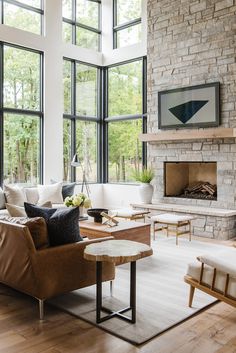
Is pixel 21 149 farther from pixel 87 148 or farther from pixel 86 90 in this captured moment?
pixel 86 90

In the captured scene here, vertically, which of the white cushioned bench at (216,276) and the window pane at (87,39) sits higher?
Answer: the window pane at (87,39)

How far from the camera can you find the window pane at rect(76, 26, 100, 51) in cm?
927

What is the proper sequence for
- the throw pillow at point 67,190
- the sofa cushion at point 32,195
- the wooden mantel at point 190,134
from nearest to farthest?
the wooden mantel at point 190,134, the sofa cushion at point 32,195, the throw pillow at point 67,190

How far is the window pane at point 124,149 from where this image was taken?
29.4 ft

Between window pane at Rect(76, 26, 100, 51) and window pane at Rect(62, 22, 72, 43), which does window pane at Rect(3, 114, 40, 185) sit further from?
window pane at Rect(76, 26, 100, 51)

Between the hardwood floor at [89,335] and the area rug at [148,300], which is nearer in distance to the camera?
the hardwood floor at [89,335]

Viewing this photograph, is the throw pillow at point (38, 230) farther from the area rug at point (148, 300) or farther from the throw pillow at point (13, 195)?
the throw pillow at point (13, 195)

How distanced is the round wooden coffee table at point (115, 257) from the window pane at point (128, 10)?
703 centimetres

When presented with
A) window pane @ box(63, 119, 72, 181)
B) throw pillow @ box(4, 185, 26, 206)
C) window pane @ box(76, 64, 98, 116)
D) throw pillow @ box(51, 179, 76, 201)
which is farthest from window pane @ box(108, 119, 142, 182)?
throw pillow @ box(4, 185, 26, 206)

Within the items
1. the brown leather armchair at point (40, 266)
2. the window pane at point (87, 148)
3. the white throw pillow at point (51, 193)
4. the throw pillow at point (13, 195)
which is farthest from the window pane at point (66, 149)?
the brown leather armchair at point (40, 266)

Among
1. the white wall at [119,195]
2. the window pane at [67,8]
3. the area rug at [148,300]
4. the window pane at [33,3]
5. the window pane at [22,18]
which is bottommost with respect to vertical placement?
the area rug at [148,300]

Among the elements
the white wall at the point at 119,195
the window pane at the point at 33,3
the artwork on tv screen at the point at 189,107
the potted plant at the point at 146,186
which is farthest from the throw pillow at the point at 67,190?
the window pane at the point at 33,3

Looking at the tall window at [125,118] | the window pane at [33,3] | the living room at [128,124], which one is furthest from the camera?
the tall window at [125,118]

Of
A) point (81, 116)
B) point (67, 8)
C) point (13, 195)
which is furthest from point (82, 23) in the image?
point (13, 195)
